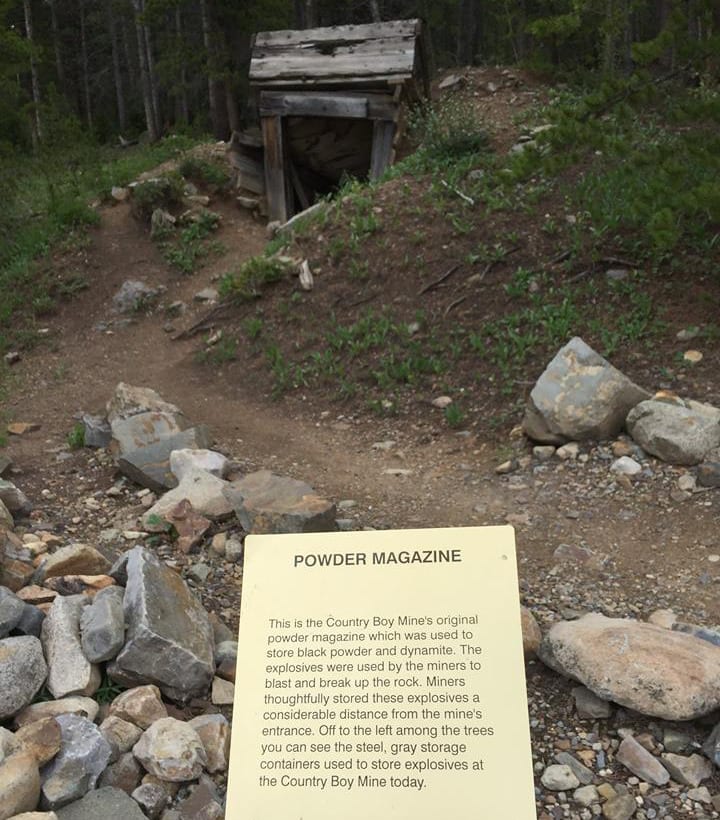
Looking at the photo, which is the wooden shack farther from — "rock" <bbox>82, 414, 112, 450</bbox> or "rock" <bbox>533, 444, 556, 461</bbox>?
"rock" <bbox>533, 444, 556, 461</bbox>

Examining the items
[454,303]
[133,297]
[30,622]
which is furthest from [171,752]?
[133,297]

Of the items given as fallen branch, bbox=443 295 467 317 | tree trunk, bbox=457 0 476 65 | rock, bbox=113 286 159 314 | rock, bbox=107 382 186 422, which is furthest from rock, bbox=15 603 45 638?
tree trunk, bbox=457 0 476 65

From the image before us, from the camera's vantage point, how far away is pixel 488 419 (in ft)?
22.1

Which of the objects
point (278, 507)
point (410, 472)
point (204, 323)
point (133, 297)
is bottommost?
point (133, 297)

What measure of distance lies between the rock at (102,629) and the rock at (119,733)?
27cm

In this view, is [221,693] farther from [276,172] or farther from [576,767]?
[276,172]

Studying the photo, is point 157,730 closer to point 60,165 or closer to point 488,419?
point 488,419

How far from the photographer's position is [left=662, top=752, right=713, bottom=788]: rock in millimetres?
2996

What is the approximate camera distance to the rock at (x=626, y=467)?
548cm

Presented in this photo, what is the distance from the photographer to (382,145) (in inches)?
481

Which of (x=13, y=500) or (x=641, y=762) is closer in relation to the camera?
(x=641, y=762)

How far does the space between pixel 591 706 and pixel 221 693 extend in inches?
58.4

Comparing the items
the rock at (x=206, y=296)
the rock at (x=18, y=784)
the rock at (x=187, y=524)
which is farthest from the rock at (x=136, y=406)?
the rock at (x=18, y=784)

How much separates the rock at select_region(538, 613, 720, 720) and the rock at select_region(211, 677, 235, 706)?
52.4 inches
